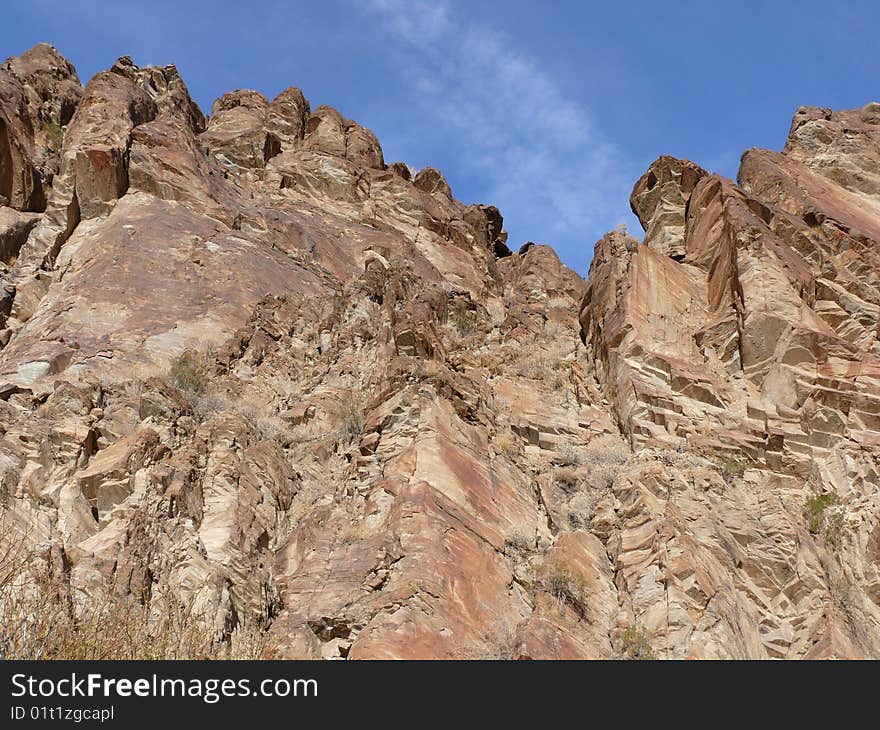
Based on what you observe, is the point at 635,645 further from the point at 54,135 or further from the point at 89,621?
the point at 54,135

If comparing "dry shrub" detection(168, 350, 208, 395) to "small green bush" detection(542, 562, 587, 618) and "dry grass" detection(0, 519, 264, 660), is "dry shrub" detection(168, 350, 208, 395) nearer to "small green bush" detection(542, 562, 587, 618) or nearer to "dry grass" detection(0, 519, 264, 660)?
"dry grass" detection(0, 519, 264, 660)

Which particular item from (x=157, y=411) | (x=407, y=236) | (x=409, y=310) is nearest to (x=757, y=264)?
(x=409, y=310)

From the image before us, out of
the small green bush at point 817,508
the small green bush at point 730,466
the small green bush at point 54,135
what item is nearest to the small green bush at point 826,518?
the small green bush at point 817,508

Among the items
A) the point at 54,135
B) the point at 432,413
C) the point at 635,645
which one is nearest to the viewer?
the point at 635,645

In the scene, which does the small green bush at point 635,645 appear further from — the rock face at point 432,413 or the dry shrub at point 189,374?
the dry shrub at point 189,374

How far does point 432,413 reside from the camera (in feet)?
63.5

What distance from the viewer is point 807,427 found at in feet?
71.7

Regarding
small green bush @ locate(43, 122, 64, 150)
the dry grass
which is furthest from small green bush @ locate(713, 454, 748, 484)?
small green bush @ locate(43, 122, 64, 150)

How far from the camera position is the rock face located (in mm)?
15609

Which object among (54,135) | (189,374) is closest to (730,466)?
(189,374)

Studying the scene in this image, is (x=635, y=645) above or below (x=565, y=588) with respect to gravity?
below

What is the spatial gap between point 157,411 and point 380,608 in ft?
22.8

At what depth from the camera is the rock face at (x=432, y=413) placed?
51.2ft
